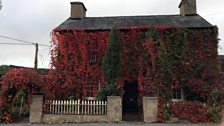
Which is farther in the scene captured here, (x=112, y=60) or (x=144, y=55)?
(x=144, y=55)

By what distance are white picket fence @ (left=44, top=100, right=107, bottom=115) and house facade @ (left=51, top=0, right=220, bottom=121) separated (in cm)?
275

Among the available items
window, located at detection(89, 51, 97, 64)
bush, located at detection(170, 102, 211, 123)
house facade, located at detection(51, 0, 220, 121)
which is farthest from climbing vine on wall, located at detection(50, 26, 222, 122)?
bush, located at detection(170, 102, 211, 123)

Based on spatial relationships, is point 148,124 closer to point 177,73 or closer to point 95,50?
point 177,73

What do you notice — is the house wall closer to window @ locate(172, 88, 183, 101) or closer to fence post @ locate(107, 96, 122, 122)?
window @ locate(172, 88, 183, 101)

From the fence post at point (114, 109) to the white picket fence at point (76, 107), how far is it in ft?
1.19

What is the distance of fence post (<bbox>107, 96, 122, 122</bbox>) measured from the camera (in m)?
14.5

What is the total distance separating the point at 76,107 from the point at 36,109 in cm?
229

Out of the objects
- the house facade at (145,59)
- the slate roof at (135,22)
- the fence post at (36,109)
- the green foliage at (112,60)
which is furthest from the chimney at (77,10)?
the fence post at (36,109)

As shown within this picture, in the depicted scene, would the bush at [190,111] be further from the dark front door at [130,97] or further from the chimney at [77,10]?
the chimney at [77,10]

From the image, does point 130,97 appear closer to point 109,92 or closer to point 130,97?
point 130,97

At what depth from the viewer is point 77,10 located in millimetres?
23016

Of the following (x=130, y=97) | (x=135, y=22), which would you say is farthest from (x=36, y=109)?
(x=135, y=22)

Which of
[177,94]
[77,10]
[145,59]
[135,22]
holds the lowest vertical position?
[177,94]

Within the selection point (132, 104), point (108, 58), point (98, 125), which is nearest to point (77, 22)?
point (108, 58)
